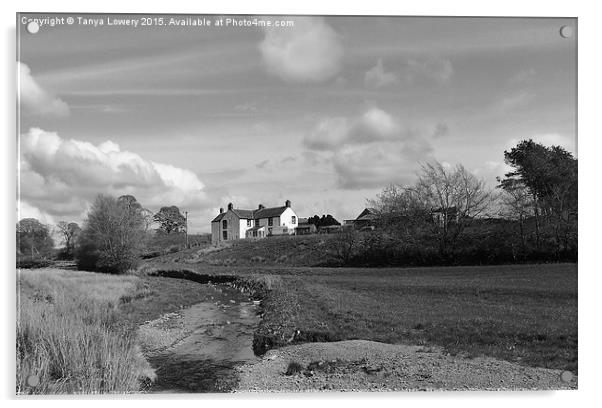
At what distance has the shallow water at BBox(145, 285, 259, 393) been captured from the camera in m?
5.93

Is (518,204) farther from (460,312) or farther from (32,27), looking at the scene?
(32,27)

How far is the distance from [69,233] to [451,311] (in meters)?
5.87

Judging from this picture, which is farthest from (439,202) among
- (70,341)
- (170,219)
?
(70,341)

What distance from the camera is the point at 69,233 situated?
21.9 feet

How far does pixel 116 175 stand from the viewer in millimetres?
6078

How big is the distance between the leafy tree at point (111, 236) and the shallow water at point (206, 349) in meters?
1.60

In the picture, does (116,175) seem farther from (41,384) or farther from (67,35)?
(41,384)

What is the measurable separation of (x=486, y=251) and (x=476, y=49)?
10.5 ft

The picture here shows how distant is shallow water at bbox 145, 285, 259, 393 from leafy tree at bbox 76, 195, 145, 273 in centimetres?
160

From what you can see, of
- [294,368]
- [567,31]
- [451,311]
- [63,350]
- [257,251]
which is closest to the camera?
[63,350]

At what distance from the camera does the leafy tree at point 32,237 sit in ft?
18.0

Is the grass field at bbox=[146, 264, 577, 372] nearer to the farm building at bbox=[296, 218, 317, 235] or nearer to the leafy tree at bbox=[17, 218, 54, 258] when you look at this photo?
the farm building at bbox=[296, 218, 317, 235]

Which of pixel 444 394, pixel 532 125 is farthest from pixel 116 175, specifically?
pixel 532 125

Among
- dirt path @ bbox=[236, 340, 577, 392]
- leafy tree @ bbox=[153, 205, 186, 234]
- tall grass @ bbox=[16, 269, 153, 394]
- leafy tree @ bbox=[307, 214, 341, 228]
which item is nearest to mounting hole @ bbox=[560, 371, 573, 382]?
dirt path @ bbox=[236, 340, 577, 392]
